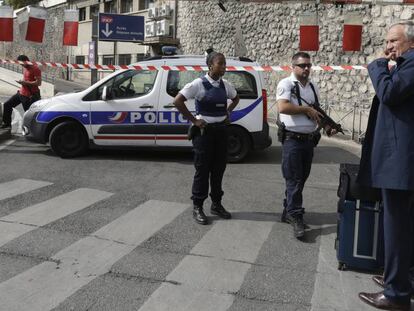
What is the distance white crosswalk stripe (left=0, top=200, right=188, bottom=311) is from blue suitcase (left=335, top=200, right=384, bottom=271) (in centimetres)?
187

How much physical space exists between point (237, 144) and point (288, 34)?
1298 centimetres

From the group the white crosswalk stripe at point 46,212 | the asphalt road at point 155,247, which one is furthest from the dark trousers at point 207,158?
the white crosswalk stripe at point 46,212

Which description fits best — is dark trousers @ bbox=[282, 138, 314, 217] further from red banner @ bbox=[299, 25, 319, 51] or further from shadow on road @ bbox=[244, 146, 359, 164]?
red banner @ bbox=[299, 25, 319, 51]

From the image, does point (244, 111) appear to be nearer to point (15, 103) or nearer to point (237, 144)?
point (237, 144)

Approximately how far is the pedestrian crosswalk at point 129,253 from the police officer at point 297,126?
0.46 metres

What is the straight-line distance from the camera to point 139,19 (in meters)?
24.2

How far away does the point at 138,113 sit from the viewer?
28.0 ft

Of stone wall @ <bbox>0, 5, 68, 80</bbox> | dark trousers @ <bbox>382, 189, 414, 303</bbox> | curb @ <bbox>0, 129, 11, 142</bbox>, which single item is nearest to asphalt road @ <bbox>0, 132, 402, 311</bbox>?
dark trousers @ <bbox>382, 189, 414, 303</bbox>

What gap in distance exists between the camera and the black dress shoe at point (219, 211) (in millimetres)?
5551

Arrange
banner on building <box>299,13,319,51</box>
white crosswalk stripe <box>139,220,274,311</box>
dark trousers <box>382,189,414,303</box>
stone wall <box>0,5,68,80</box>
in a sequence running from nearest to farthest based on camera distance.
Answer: dark trousers <box>382,189,414,303</box>, white crosswalk stripe <box>139,220,274,311</box>, banner on building <box>299,13,319,51</box>, stone wall <box>0,5,68,80</box>

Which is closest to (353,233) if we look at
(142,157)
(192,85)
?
(192,85)

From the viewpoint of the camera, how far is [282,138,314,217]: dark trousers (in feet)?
16.3

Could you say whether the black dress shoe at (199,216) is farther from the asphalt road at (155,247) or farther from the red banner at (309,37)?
the red banner at (309,37)

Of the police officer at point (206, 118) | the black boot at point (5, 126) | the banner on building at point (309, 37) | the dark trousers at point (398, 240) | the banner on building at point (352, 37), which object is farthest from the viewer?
the banner on building at point (309, 37)
